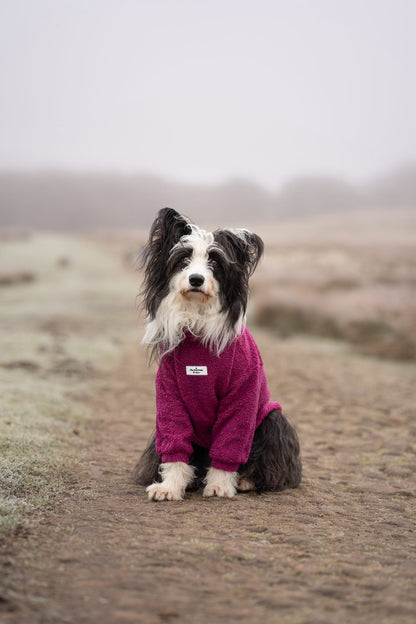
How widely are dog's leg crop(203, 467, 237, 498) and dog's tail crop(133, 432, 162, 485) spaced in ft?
1.34

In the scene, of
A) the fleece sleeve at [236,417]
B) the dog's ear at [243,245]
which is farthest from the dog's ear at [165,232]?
the fleece sleeve at [236,417]

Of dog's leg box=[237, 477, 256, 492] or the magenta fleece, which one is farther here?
dog's leg box=[237, 477, 256, 492]

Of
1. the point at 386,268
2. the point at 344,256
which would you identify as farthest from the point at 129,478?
the point at 344,256

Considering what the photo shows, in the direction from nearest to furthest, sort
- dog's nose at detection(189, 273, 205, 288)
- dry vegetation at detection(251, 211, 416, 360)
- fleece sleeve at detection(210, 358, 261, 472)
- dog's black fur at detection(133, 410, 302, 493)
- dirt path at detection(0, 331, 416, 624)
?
dirt path at detection(0, 331, 416, 624) < dog's nose at detection(189, 273, 205, 288) < fleece sleeve at detection(210, 358, 261, 472) < dog's black fur at detection(133, 410, 302, 493) < dry vegetation at detection(251, 211, 416, 360)

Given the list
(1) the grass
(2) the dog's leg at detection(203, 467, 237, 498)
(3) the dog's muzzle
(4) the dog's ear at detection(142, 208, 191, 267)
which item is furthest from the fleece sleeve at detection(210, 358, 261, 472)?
(1) the grass

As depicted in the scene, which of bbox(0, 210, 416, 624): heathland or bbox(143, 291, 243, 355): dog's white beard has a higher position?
bbox(143, 291, 243, 355): dog's white beard

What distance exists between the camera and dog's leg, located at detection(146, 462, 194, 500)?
161 inches

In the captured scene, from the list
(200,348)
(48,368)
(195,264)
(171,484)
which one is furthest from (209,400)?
(48,368)

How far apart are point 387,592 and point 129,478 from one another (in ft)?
7.90

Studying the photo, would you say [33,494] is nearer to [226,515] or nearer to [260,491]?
[226,515]

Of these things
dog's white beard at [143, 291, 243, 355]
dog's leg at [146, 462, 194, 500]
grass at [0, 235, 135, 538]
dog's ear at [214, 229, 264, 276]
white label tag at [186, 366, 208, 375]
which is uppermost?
dog's ear at [214, 229, 264, 276]

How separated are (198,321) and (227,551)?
60.5 inches

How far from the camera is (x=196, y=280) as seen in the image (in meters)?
3.89

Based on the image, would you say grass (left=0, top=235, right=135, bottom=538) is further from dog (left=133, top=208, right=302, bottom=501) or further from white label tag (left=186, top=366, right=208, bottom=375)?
white label tag (left=186, top=366, right=208, bottom=375)
